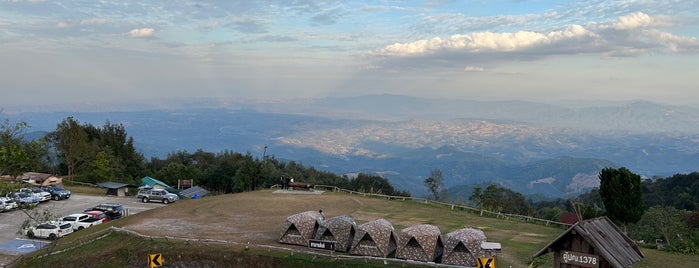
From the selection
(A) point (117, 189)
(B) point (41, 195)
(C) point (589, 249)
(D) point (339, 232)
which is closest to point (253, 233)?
(D) point (339, 232)

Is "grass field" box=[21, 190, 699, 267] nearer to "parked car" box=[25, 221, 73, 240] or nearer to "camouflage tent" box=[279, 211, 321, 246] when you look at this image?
"camouflage tent" box=[279, 211, 321, 246]

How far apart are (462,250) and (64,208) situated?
36.1m

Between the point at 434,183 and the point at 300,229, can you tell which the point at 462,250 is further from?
the point at 434,183

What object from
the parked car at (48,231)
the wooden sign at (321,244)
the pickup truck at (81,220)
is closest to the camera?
the wooden sign at (321,244)

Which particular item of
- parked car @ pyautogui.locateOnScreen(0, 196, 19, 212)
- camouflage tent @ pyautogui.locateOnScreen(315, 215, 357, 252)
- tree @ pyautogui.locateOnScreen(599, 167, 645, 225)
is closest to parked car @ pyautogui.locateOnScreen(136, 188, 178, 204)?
parked car @ pyautogui.locateOnScreen(0, 196, 19, 212)

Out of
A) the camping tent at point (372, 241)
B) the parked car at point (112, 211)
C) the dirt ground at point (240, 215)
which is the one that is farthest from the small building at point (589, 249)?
the parked car at point (112, 211)

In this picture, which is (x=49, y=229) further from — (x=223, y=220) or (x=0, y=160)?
(x=0, y=160)

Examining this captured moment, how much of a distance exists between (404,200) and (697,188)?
199ft

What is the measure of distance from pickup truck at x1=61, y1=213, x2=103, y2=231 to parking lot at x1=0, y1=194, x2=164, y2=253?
3.03 feet

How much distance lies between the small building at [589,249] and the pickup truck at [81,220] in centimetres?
3370

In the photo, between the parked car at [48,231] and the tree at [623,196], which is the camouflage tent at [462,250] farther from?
the parked car at [48,231]

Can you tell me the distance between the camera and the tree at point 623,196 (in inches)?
1230

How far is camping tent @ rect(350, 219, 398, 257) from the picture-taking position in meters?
25.2

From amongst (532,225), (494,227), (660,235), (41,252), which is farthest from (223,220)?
(660,235)
